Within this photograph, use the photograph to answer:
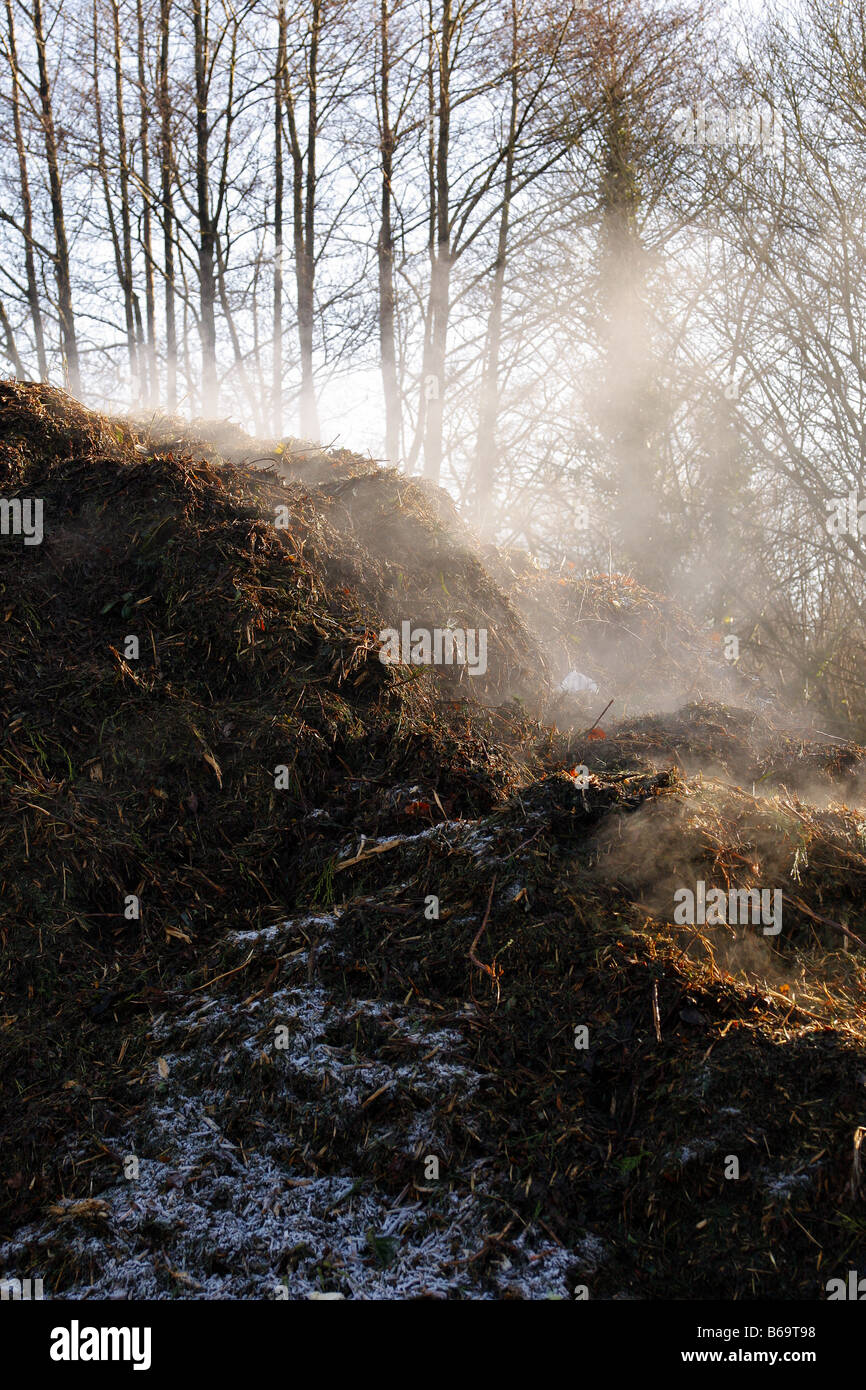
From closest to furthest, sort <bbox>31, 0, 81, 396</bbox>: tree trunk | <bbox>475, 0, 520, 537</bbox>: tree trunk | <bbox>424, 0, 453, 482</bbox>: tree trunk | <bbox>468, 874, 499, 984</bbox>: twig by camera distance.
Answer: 1. <bbox>468, 874, 499, 984</bbox>: twig
2. <bbox>424, 0, 453, 482</bbox>: tree trunk
3. <bbox>475, 0, 520, 537</bbox>: tree trunk
4. <bbox>31, 0, 81, 396</bbox>: tree trunk

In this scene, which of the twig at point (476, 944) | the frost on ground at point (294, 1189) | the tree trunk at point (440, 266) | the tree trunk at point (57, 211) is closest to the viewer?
the frost on ground at point (294, 1189)

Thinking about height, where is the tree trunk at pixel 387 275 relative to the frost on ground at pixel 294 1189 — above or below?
above

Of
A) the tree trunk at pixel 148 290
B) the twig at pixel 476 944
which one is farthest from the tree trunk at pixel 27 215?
the twig at pixel 476 944

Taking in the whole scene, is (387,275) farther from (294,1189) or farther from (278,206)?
(294,1189)

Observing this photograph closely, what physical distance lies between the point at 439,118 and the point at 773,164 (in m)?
4.37

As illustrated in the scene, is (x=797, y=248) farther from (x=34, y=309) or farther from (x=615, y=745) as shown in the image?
(x=34, y=309)

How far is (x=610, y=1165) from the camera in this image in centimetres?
251

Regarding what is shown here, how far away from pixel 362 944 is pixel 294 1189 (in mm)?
856

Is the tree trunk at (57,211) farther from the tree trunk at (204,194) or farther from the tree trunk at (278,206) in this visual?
the tree trunk at (278,206)

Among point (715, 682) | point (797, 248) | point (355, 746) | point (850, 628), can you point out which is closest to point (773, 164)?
point (797, 248)

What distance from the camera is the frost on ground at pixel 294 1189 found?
2346 mm

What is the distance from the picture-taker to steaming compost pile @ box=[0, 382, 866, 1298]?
2412 millimetres

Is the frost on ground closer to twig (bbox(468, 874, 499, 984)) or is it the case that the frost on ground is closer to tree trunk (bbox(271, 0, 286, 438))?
twig (bbox(468, 874, 499, 984))

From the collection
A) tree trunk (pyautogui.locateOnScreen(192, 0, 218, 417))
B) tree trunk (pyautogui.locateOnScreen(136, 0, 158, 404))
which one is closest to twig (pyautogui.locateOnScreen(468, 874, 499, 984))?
tree trunk (pyautogui.locateOnScreen(192, 0, 218, 417))
